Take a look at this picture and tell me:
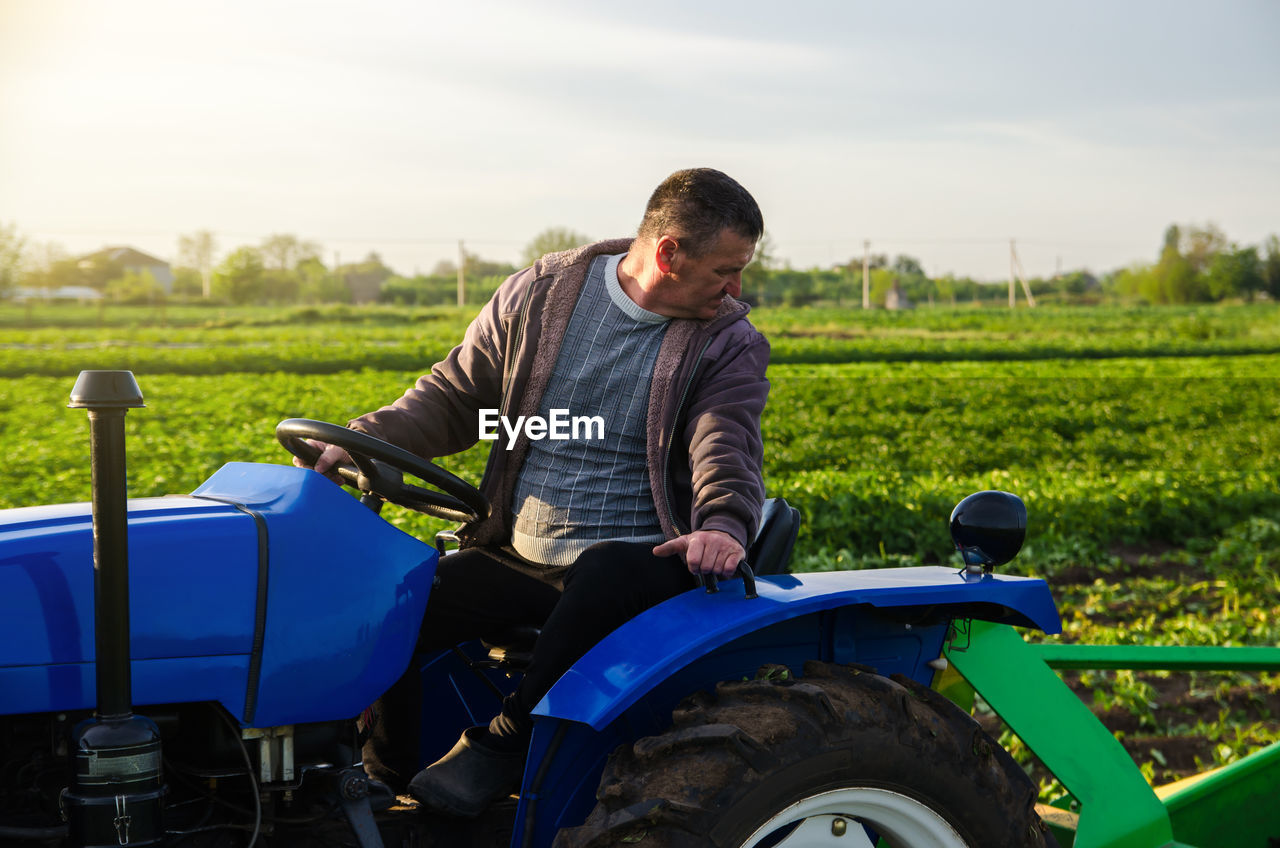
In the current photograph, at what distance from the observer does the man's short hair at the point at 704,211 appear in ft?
7.43

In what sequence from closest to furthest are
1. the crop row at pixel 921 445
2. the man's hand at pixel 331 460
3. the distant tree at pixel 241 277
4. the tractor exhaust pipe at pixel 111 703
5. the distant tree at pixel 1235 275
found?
the tractor exhaust pipe at pixel 111 703 < the man's hand at pixel 331 460 < the crop row at pixel 921 445 < the distant tree at pixel 241 277 < the distant tree at pixel 1235 275

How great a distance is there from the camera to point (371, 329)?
2838 centimetres

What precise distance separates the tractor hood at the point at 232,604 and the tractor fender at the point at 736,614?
30 centimetres

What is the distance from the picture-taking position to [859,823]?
6.08 feet

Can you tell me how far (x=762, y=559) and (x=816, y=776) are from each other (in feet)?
2.04

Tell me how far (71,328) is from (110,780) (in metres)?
28.5

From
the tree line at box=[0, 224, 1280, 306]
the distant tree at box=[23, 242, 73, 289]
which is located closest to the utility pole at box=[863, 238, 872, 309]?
the tree line at box=[0, 224, 1280, 306]

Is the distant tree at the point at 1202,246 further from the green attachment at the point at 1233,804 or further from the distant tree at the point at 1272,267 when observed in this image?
the green attachment at the point at 1233,804

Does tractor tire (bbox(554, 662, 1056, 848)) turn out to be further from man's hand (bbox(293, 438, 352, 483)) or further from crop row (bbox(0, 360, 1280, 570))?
crop row (bbox(0, 360, 1280, 570))

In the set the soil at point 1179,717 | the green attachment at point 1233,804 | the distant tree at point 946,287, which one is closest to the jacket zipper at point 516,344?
the green attachment at point 1233,804

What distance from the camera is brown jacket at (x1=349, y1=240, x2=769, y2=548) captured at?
212 centimetres

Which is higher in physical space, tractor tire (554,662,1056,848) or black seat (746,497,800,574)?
black seat (746,497,800,574)

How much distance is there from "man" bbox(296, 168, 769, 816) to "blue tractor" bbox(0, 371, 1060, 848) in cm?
23

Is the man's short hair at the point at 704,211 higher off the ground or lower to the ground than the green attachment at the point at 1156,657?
higher
